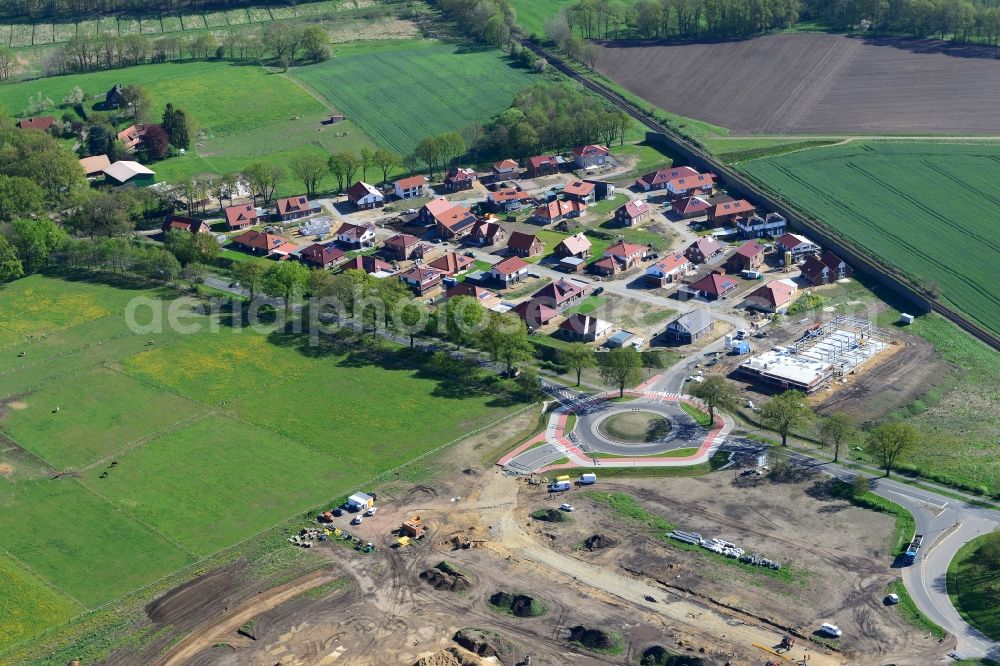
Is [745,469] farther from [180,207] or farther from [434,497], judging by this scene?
[180,207]

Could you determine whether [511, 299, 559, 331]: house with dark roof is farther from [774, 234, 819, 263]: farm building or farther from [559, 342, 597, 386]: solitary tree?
[774, 234, 819, 263]: farm building

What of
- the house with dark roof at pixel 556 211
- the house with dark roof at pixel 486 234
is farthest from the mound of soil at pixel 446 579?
the house with dark roof at pixel 556 211

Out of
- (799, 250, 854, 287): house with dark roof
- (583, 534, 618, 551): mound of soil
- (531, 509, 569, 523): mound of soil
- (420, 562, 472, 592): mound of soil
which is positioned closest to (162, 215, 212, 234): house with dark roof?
(531, 509, 569, 523): mound of soil

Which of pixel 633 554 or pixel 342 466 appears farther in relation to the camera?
pixel 342 466

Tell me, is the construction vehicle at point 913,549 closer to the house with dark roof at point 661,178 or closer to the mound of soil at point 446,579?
the mound of soil at point 446,579

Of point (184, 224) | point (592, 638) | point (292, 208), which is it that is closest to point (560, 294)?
point (292, 208)

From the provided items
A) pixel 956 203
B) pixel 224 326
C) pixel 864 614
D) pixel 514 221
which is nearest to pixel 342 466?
pixel 224 326

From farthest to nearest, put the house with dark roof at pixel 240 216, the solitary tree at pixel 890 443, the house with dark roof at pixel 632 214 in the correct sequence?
the house with dark roof at pixel 240 216
the house with dark roof at pixel 632 214
the solitary tree at pixel 890 443
